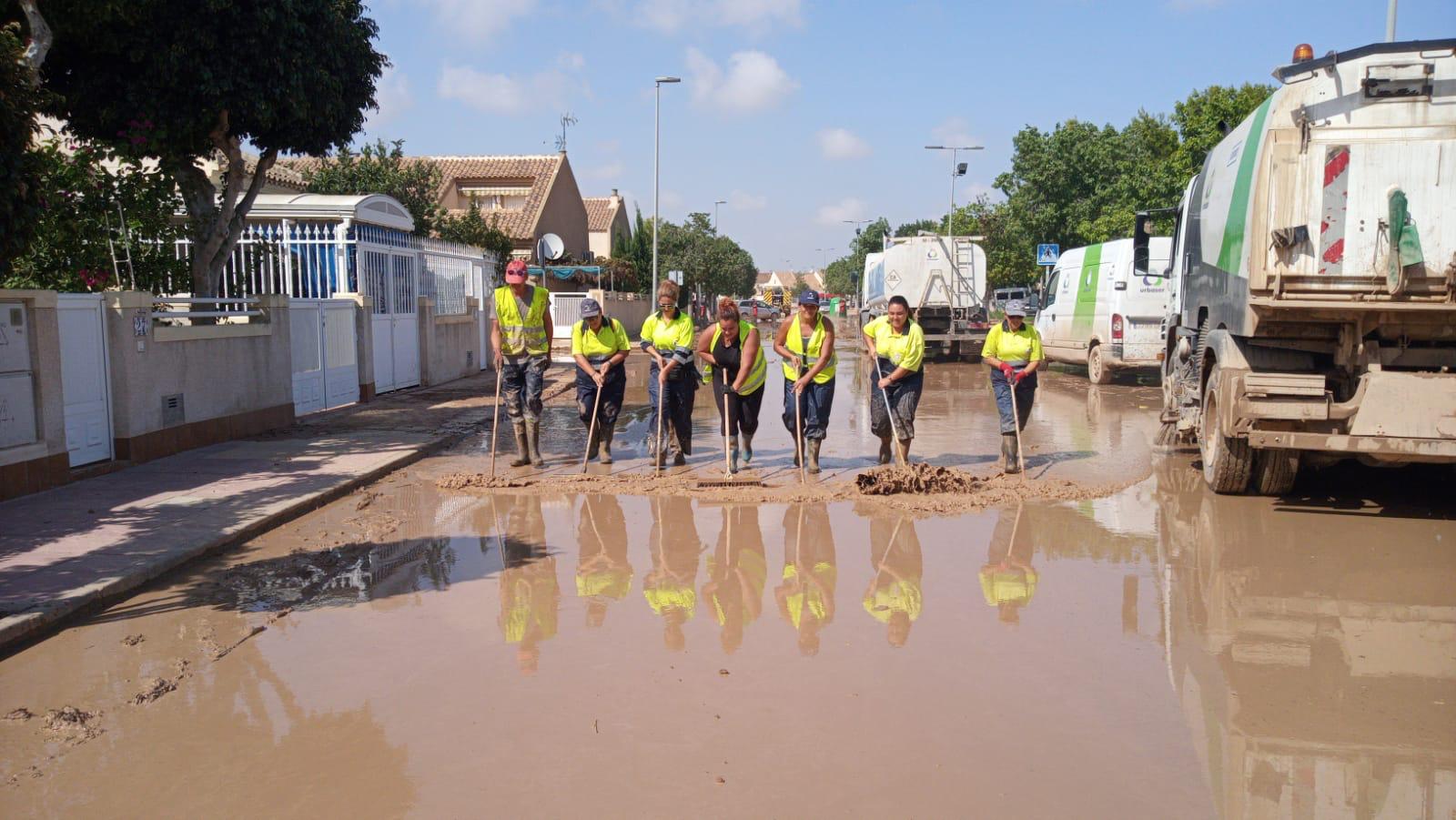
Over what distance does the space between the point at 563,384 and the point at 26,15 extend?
33.0ft

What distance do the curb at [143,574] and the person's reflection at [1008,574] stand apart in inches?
188

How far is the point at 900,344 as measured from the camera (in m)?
9.68

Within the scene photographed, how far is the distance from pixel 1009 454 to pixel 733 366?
104 inches

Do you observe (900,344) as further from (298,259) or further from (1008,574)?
(298,259)

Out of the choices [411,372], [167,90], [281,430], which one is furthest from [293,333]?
[411,372]

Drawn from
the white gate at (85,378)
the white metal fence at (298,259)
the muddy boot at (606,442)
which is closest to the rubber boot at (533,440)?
the muddy boot at (606,442)

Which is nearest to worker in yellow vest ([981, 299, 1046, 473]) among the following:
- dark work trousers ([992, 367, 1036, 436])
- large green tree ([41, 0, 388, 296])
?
dark work trousers ([992, 367, 1036, 436])

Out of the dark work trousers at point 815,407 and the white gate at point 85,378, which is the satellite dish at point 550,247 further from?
the dark work trousers at point 815,407

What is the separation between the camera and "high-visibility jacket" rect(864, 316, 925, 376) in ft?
31.5

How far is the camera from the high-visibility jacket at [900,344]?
9.59m

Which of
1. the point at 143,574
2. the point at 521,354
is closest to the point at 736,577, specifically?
the point at 143,574

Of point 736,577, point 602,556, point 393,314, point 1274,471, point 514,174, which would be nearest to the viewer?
point 736,577

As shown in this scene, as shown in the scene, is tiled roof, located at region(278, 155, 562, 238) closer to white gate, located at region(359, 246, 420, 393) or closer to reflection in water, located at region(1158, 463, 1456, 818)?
white gate, located at region(359, 246, 420, 393)

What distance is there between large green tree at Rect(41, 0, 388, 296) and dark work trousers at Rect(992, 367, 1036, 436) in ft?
26.2
